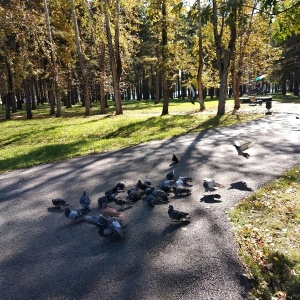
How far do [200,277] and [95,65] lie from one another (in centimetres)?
3539

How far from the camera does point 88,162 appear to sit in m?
8.95

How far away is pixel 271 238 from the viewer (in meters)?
4.18

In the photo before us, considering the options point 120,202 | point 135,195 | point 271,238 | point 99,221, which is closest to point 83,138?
point 135,195

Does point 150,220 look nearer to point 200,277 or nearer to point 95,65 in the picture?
point 200,277

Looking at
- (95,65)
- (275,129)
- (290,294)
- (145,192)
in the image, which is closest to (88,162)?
(145,192)

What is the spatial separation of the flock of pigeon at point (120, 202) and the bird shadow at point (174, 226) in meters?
0.05

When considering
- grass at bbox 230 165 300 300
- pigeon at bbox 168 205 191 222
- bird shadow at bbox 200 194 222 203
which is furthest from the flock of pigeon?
grass at bbox 230 165 300 300

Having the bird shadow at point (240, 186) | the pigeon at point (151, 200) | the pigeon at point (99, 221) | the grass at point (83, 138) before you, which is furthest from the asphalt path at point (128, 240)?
the grass at point (83, 138)

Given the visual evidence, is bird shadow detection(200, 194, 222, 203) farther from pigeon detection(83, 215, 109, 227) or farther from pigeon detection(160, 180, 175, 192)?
pigeon detection(83, 215, 109, 227)

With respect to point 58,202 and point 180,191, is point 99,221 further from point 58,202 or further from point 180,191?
point 180,191

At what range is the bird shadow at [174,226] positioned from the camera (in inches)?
174

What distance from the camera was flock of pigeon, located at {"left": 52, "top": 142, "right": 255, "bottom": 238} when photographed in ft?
14.1

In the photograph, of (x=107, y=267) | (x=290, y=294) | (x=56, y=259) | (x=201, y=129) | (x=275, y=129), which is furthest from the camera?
(x=201, y=129)

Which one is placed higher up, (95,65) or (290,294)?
(95,65)
